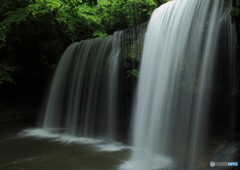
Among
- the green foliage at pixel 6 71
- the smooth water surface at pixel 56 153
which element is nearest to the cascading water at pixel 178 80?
the smooth water surface at pixel 56 153

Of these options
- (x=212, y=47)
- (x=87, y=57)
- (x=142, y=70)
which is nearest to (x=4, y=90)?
(x=87, y=57)

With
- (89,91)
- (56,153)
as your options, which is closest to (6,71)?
(89,91)

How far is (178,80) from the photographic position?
20.6ft

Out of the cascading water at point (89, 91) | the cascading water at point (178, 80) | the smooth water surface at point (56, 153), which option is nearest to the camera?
the cascading water at point (178, 80)

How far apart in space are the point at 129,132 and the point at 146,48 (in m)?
3.79

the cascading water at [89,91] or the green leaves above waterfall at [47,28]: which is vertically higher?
the green leaves above waterfall at [47,28]

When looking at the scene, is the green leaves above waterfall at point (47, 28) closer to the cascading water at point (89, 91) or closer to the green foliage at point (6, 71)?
the green foliage at point (6, 71)

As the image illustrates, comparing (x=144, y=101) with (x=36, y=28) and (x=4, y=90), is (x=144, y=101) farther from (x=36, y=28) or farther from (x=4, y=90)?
(x=4, y=90)

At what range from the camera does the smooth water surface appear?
572 cm

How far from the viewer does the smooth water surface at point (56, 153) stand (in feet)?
18.8

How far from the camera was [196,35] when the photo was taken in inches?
232

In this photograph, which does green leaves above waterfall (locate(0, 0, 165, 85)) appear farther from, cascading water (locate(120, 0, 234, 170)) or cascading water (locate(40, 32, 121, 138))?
cascading water (locate(120, 0, 234, 170))

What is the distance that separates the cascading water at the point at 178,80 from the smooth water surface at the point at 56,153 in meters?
0.66

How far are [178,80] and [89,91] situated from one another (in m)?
4.66
